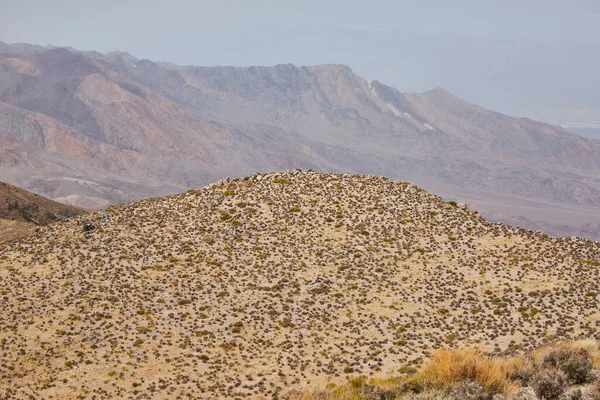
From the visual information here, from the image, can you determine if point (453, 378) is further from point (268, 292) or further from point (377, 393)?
point (268, 292)

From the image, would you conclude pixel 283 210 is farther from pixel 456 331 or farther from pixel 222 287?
pixel 456 331

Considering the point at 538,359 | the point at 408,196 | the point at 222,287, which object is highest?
the point at 408,196

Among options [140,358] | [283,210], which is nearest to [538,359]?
[140,358]

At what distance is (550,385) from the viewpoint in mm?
16750

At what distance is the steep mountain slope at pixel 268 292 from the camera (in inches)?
1074

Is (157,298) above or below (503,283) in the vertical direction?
below

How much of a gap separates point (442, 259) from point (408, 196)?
9.08 metres

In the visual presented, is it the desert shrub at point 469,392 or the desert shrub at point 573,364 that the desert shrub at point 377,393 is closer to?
the desert shrub at point 469,392

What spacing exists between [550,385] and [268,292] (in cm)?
1943

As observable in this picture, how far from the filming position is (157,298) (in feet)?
107

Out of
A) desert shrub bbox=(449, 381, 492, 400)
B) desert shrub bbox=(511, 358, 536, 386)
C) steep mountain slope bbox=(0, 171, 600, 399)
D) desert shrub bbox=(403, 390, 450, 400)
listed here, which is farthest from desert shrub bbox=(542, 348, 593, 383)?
steep mountain slope bbox=(0, 171, 600, 399)

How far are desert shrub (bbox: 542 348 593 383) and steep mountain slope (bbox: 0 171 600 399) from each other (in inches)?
365

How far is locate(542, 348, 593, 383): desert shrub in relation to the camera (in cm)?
1844

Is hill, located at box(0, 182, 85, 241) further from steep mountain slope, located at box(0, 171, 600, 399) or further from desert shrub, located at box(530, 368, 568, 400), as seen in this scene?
desert shrub, located at box(530, 368, 568, 400)
